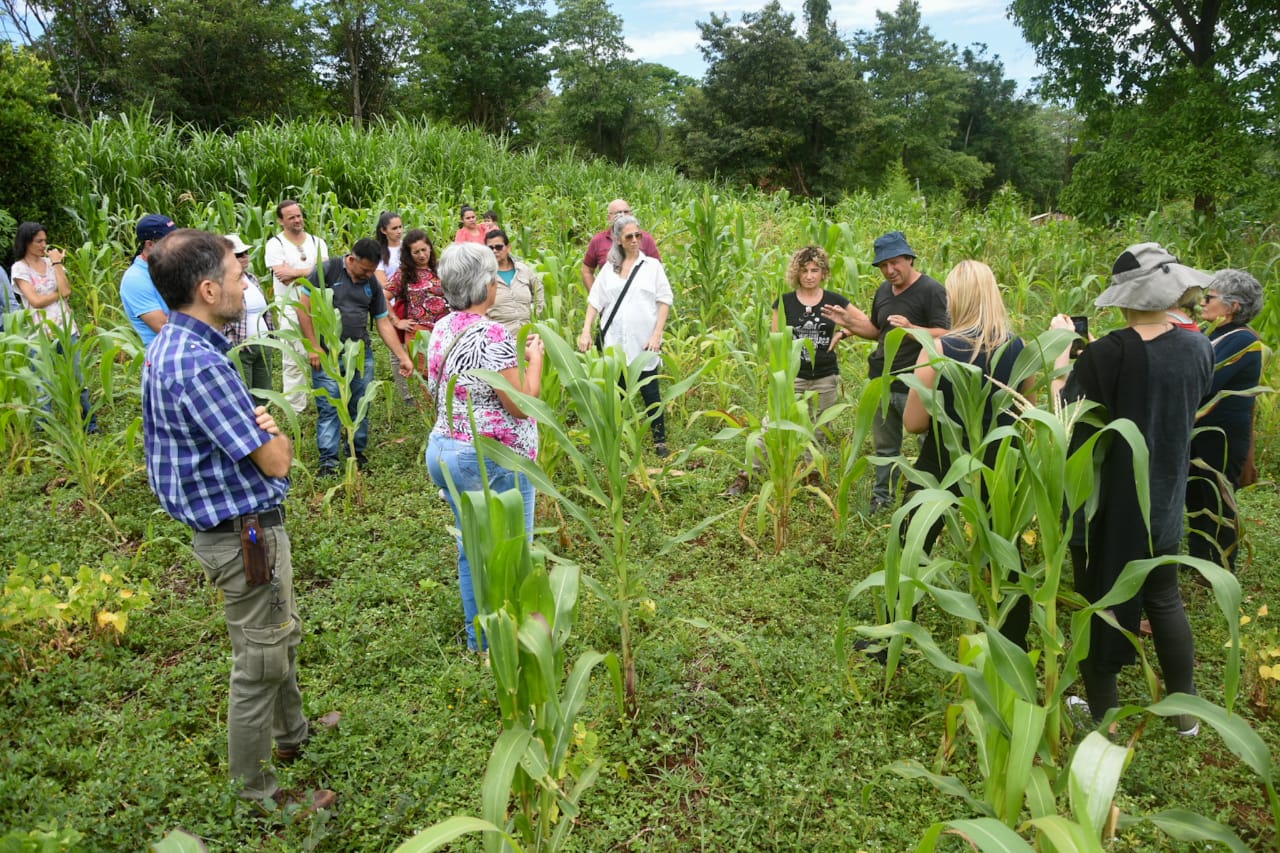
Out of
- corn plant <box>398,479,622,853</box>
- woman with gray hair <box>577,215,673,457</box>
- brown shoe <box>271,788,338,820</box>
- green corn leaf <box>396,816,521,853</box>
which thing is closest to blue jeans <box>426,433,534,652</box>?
brown shoe <box>271,788,338,820</box>

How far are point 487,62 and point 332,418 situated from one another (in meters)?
34.5

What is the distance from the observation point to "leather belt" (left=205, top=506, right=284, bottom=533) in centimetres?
218

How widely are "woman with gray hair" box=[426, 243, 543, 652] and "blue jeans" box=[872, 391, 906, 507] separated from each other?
6.48ft

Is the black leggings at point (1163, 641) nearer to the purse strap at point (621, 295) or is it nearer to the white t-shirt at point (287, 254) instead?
the purse strap at point (621, 295)

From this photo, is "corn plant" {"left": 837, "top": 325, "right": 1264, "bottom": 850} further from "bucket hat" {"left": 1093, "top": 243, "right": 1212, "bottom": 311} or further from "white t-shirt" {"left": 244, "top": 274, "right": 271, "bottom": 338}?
"white t-shirt" {"left": 244, "top": 274, "right": 271, "bottom": 338}

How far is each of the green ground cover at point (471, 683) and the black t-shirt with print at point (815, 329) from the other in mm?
417

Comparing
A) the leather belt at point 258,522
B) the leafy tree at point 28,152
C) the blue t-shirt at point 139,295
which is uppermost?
the leafy tree at point 28,152

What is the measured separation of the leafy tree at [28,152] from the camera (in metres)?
7.19

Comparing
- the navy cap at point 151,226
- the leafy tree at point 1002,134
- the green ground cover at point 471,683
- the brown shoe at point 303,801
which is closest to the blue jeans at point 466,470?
the green ground cover at point 471,683

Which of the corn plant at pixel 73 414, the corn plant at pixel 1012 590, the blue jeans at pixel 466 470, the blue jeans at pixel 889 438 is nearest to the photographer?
the corn plant at pixel 1012 590

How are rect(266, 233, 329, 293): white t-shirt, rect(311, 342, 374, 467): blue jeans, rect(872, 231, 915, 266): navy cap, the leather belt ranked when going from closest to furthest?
the leather belt < rect(872, 231, 915, 266): navy cap < rect(311, 342, 374, 467): blue jeans < rect(266, 233, 329, 293): white t-shirt

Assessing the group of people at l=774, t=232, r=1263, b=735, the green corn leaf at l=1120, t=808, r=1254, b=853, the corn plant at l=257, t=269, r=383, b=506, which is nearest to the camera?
the green corn leaf at l=1120, t=808, r=1254, b=853

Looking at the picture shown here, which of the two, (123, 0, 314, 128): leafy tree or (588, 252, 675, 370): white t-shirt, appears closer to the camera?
(588, 252, 675, 370): white t-shirt

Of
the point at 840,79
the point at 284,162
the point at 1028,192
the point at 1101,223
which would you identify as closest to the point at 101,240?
the point at 284,162
